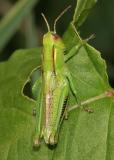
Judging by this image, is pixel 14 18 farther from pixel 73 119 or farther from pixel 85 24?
pixel 73 119

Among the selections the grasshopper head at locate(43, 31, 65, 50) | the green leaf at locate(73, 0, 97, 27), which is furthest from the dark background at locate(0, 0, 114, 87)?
the green leaf at locate(73, 0, 97, 27)

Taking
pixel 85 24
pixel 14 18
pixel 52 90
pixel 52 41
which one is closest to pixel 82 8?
pixel 52 41

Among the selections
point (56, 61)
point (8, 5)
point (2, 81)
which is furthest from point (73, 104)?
point (8, 5)

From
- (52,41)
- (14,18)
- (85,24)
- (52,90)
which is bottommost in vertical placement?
(52,90)

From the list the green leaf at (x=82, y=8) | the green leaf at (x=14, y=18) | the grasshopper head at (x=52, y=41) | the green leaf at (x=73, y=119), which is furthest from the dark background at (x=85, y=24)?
the green leaf at (x=82, y=8)

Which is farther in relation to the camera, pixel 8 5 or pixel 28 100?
pixel 8 5

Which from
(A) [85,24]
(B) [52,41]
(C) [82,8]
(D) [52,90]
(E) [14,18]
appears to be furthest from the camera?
(A) [85,24]

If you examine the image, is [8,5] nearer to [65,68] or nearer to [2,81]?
[2,81]
